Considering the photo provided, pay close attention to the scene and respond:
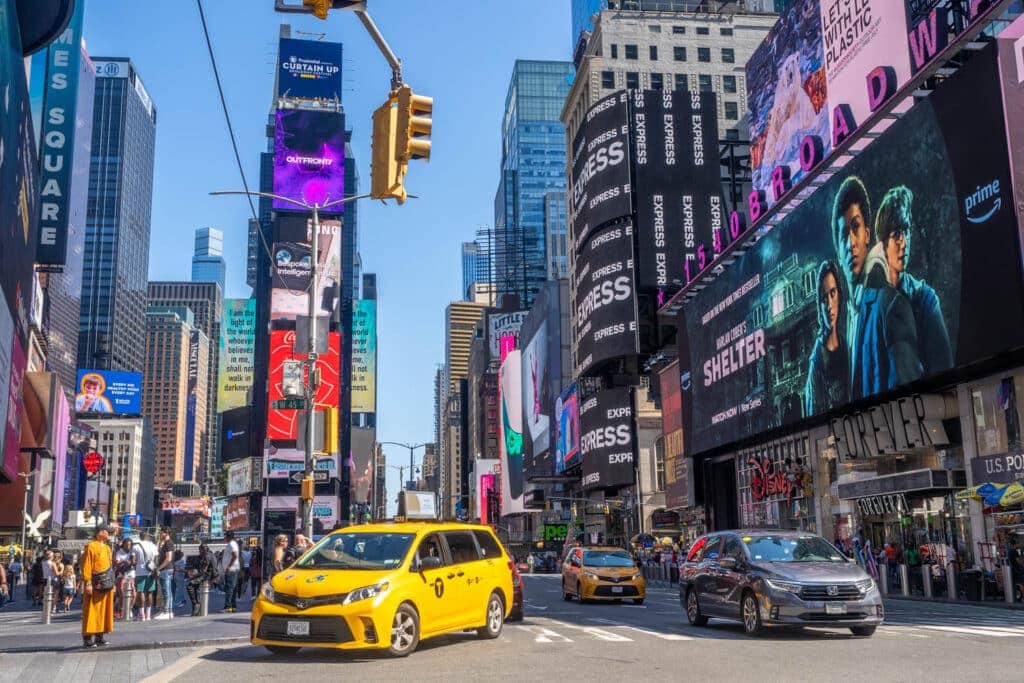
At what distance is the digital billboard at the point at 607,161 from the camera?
83062mm

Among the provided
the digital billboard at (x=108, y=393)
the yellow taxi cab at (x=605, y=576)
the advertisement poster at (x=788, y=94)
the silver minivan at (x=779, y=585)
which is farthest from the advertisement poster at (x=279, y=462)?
the silver minivan at (x=779, y=585)

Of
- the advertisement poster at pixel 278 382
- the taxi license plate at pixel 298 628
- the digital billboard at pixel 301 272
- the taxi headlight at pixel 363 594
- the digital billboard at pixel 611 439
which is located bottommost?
the taxi license plate at pixel 298 628

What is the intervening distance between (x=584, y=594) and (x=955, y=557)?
42.7 ft

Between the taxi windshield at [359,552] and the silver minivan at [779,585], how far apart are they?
5354 millimetres

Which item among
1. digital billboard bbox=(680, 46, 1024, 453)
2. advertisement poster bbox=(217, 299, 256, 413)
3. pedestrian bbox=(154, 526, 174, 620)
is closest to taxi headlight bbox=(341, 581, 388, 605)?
pedestrian bbox=(154, 526, 174, 620)

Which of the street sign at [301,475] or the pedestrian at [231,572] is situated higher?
the street sign at [301,475]

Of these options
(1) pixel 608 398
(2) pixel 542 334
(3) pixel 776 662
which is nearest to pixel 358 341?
(2) pixel 542 334

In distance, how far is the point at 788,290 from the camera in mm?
43219

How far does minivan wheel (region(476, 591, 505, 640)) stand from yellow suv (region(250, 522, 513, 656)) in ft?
0.05

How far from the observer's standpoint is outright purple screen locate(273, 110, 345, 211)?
115312mm

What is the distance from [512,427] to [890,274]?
10791cm

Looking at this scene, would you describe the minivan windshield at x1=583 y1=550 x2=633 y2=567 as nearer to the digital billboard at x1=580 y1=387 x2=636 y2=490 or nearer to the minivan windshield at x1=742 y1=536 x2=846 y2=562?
the minivan windshield at x1=742 y1=536 x2=846 y2=562

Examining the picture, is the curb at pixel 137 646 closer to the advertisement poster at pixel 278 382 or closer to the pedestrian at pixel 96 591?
the pedestrian at pixel 96 591

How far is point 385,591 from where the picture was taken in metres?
12.8
